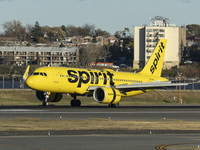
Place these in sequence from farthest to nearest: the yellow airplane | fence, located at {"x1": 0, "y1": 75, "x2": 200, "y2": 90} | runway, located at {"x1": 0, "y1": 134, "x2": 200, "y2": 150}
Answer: fence, located at {"x1": 0, "y1": 75, "x2": 200, "y2": 90}
the yellow airplane
runway, located at {"x1": 0, "y1": 134, "x2": 200, "y2": 150}

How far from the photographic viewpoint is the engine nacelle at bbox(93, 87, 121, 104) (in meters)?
54.5

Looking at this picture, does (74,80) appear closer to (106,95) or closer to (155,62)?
(106,95)

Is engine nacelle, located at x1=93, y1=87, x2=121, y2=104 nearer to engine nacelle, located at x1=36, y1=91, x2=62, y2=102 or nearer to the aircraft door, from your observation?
the aircraft door

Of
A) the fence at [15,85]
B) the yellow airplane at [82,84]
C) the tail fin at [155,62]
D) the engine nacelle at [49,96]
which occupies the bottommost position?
the fence at [15,85]

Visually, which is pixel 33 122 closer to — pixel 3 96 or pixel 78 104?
pixel 78 104

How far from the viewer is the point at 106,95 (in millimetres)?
54406

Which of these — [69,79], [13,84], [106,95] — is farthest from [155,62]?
[13,84]

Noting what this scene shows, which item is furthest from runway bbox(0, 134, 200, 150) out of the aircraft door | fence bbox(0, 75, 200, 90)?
fence bbox(0, 75, 200, 90)

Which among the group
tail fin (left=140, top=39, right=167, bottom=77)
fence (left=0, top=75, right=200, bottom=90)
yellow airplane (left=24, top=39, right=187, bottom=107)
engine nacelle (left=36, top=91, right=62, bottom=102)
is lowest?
fence (left=0, top=75, right=200, bottom=90)

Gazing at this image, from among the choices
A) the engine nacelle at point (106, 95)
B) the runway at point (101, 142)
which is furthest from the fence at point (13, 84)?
the runway at point (101, 142)

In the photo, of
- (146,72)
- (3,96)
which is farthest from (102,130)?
(3,96)

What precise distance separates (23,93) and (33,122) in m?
40.7

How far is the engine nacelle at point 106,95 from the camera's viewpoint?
2147 inches

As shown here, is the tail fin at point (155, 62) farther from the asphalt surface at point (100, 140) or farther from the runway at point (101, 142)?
the runway at point (101, 142)
